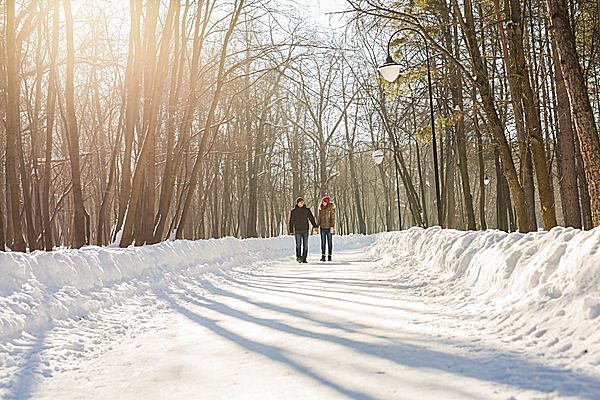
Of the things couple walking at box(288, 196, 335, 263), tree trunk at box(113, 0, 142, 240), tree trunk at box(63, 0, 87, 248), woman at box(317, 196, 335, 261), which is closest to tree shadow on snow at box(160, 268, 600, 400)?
tree trunk at box(63, 0, 87, 248)

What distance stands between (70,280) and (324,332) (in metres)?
3.54

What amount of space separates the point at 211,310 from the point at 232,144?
2682cm

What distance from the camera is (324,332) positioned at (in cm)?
522

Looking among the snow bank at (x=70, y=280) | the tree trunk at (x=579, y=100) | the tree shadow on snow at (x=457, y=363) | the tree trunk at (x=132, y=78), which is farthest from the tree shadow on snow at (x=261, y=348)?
the tree trunk at (x=132, y=78)

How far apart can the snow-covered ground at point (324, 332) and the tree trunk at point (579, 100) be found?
1836mm

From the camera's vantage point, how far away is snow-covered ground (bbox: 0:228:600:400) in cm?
357

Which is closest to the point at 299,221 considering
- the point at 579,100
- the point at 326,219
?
the point at 326,219

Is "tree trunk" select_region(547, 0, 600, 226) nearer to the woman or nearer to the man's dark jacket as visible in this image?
the man's dark jacket

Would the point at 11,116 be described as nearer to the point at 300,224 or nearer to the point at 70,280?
the point at 70,280

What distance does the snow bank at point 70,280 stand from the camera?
553cm

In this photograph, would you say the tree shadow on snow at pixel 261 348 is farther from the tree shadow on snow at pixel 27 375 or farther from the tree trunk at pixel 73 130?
the tree trunk at pixel 73 130

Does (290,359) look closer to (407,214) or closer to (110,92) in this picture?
(110,92)

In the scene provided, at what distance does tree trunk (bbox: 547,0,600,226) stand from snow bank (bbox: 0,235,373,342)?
6.80 meters

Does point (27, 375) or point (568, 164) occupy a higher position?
point (568, 164)
